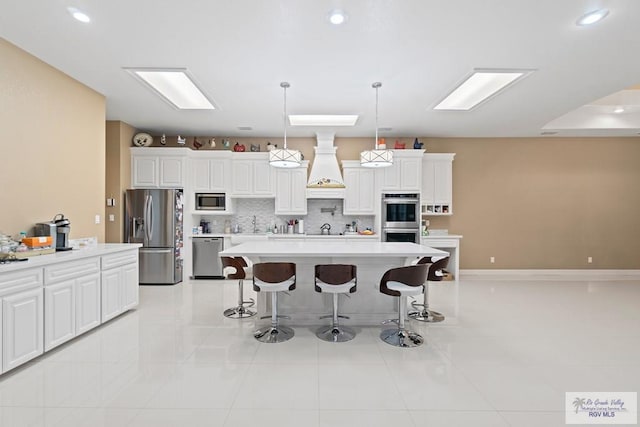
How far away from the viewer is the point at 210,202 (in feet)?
21.4

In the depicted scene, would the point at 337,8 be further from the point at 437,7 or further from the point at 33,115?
the point at 33,115

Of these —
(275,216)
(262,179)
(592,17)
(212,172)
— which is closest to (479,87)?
(592,17)

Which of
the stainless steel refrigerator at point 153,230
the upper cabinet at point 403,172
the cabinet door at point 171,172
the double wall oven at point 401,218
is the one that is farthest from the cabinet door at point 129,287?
the upper cabinet at point 403,172

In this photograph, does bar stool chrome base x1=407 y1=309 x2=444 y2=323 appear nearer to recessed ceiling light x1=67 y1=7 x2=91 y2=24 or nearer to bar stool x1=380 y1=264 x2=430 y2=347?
bar stool x1=380 y1=264 x2=430 y2=347

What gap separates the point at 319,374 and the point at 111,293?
280 centimetres

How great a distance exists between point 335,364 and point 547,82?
429 cm

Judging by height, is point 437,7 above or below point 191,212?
above

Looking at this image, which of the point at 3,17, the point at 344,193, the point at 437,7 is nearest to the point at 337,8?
the point at 437,7

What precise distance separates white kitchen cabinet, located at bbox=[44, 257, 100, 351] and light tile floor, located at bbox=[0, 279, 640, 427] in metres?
0.18

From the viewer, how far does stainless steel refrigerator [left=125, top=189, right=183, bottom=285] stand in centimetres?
579

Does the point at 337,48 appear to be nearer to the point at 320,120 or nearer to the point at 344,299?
the point at 320,120

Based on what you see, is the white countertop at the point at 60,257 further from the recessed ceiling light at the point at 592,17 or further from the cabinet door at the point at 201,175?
the recessed ceiling light at the point at 592,17

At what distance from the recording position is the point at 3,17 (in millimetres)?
2717

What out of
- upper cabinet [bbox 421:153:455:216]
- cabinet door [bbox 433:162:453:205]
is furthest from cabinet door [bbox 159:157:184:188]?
cabinet door [bbox 433:162:453:205]
